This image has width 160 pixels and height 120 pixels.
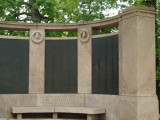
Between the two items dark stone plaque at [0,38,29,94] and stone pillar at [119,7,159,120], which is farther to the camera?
dark stone plaque at [0,38,29,94]

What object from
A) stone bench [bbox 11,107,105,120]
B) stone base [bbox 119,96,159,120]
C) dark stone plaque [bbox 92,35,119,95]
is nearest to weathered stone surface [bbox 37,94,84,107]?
stone bench [bbox 11,107,105,120]

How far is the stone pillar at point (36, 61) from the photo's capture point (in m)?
14.6

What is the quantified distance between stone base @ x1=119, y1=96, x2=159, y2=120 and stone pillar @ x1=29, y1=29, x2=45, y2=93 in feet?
15.9

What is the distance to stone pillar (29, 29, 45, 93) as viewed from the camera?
14.6 metres

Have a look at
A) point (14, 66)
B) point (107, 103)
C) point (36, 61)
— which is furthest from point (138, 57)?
point (14, 66)

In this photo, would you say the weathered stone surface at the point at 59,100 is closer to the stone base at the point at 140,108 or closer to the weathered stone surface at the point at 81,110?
the weathered stone surface at the point at 81,110

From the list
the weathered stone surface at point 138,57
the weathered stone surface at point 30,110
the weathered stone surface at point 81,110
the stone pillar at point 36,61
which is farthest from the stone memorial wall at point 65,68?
the weathered stone surface at point 30,110

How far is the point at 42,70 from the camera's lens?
1476cm

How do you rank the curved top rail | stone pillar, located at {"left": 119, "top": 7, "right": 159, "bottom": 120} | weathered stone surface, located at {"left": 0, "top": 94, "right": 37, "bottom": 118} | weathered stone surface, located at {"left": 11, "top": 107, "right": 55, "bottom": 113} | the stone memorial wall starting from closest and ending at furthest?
stone pillar, located at {"left": 119, "top": 7, "right": 159, "bottom": 120}
the stone memorial wall
weathered stone surface, located at {"left": 11, "top": 107, "right": 55, "bottom": 113}
the curved top rail
weathered stone surface, located at {"left": 0, "top": 94, "right": 37, "bottom": 118}

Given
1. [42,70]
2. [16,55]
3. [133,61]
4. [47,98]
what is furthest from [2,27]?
[133,61]

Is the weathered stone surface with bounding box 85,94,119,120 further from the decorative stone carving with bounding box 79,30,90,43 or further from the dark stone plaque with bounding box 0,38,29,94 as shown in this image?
the dark stone plaque with bounding box 0,38,29,94

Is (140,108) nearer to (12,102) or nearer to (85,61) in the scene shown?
(85,61)

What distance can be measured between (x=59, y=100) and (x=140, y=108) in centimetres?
481

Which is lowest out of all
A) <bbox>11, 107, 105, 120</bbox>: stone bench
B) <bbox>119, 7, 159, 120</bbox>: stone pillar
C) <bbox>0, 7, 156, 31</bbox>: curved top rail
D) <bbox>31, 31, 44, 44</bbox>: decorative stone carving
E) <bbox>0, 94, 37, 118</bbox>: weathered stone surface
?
<bbox>11, 107, 105, 120</bbox>: stone bench
